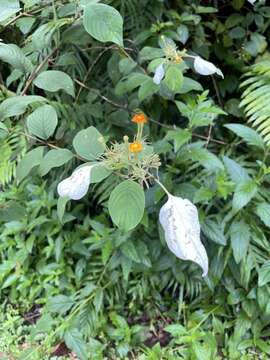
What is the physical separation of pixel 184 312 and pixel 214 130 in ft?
2.90

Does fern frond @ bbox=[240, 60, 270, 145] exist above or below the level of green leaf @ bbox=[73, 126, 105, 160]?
below

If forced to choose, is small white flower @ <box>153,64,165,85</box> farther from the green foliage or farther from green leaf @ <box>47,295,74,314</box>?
green leaf @ <box>47,295,74,314</box>

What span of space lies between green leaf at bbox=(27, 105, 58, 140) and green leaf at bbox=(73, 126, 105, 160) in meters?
0.10

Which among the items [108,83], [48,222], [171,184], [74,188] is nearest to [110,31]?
[74,188]

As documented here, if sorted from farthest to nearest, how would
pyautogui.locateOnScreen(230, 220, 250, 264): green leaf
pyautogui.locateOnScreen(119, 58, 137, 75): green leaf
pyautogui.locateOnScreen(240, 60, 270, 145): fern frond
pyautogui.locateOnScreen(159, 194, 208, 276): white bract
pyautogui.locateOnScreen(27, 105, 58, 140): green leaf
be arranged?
pyautogui.locateOnScreen(240, 60, 270, 145): fern frond
pyautogui.locateOnScreen(119, 58, 137, 75): green leaf
pyautogui.locateOnScreen(230, 220, 250, 264): green leaf
pyautogui.locateOnScreen(27, 105, 58, 140): green leaf
pyautogui.locateOnScreen(159, 194, 208, 276): white bract

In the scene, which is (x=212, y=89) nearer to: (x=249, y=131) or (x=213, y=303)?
(x=249, y=131)

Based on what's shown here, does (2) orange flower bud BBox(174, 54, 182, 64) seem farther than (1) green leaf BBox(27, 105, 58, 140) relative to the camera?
Yes

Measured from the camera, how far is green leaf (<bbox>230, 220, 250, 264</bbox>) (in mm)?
1944

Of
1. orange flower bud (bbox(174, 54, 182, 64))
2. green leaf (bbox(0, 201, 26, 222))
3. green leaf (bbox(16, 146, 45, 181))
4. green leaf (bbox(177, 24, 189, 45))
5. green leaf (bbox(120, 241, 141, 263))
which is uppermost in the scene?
orange flower bud (bbox(174, 54, 182, 64))

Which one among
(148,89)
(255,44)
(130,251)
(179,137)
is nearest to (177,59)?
(148,89)

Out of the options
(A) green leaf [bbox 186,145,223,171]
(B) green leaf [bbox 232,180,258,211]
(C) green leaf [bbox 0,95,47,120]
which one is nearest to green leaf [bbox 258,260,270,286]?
(B) green leaf [bbox 232,180,258,211]

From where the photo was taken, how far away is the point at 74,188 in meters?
1.16

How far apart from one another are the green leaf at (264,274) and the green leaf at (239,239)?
0.09 meters

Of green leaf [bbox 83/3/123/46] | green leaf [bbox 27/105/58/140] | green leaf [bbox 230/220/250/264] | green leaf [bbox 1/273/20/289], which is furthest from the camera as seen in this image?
green leaf [bbox 1/273/20/289]
